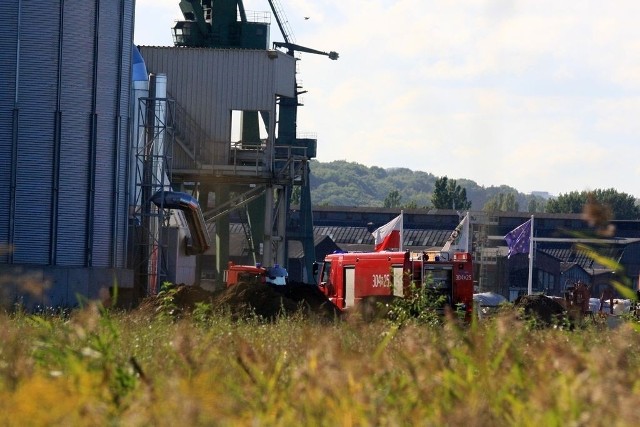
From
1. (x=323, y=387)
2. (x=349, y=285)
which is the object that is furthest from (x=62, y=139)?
(x=323, y=387)

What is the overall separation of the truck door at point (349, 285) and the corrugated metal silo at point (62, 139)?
7706 millimetres

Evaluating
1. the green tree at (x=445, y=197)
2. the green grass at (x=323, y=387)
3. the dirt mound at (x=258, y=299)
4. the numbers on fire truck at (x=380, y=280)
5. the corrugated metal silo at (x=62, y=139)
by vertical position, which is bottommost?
the dirt mound at (x=258, y=299)

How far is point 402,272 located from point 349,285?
4393 millimetres

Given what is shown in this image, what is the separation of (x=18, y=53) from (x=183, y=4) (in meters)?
31.6

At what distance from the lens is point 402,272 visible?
36.4 metres

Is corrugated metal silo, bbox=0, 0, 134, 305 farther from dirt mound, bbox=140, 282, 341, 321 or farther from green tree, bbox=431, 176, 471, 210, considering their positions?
green tree, bbox=431, 176, 471, 210

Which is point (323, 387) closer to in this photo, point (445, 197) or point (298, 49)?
point (298, 49)

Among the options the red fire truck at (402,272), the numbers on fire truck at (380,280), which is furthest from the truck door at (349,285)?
the numbers on fire truck at (380,280)

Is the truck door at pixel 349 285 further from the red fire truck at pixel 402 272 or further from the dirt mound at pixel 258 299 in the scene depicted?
the dirt mound at pixel 258 299

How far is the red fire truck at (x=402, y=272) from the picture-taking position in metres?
37.2

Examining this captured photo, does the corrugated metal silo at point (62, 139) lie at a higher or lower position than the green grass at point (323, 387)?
higher

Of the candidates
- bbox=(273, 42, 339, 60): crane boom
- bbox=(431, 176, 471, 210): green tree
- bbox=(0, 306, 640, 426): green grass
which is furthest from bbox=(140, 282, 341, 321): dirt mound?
bbox=(431, 176, 471, 210): green tree

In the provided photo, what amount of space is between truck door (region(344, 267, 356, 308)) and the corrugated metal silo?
771 cm

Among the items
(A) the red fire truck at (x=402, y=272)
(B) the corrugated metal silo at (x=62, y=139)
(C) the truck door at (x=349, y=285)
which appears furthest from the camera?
(C) the truck door at (x=349, y=285)
